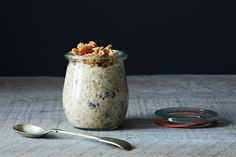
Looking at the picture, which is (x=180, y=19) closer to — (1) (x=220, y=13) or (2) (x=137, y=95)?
(1) (x=220, y=13)

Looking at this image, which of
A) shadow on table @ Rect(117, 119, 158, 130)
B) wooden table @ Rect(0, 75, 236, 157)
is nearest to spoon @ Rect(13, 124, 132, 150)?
wooden table @ Rect(0, 75, 236, 157)

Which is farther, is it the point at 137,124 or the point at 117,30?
the point at 117,30

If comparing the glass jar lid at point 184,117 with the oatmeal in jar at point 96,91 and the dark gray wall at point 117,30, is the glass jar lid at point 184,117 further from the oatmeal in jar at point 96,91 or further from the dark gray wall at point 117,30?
the dark gray wall at point 117,30

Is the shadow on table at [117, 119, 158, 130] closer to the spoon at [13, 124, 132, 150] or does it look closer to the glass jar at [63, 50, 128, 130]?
the glass jar at [63, 50, 128, 130]

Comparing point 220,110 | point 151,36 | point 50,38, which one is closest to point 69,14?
point 50,38

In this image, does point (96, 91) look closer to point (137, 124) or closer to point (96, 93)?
point (96, 93)

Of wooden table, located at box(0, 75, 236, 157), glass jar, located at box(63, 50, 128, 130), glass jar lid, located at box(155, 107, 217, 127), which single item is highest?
glass jar, located at box(63, 50, 128, 130)

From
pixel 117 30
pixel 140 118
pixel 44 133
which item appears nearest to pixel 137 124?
pixel 140 118

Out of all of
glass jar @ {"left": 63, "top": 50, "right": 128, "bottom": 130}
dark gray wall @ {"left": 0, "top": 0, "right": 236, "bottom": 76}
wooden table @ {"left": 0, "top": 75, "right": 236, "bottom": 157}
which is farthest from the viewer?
dark gray wall @ {"left": 0, "top": 0, "right": 236, "bottom": 76}
